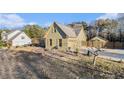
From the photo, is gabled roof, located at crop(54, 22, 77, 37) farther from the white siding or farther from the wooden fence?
the white siding

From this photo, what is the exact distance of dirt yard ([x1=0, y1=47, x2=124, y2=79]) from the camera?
4.33 metres

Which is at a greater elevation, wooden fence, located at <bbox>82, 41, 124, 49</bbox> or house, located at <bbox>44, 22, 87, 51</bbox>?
house, located at <bbox>44, 22, 87, 51</bbox>

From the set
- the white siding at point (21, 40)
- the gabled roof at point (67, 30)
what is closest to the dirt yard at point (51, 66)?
the white siding at point (21, 40)

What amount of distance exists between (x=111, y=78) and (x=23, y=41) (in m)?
1.00

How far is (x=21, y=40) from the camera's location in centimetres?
438

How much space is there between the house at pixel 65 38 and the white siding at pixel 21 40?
190mm

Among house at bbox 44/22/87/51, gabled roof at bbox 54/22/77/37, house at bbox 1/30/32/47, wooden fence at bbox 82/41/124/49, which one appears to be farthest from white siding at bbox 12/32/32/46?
wooden fence at bbox 82/41/124/49

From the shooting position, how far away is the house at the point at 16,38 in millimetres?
4355
